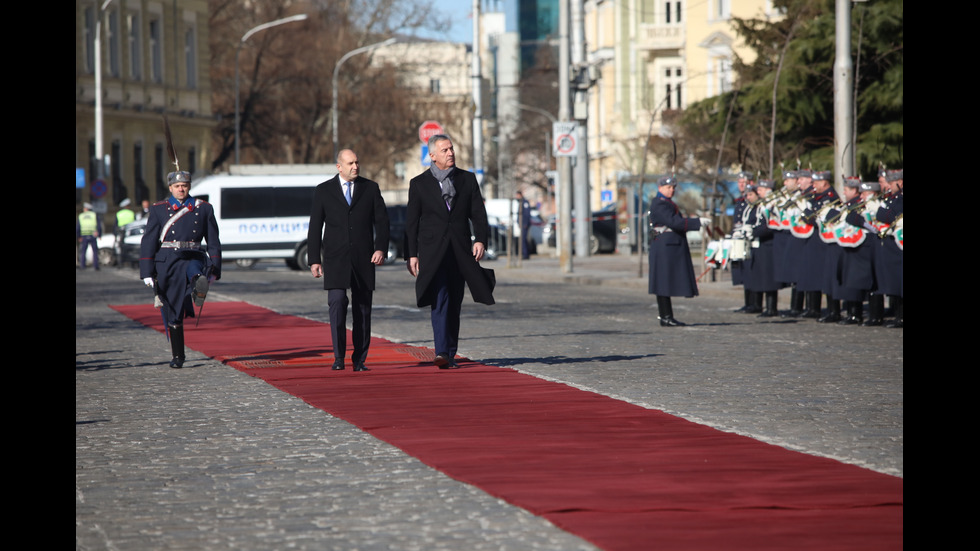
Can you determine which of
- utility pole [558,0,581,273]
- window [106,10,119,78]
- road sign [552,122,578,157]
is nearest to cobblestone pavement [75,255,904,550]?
road sign [552,122,578,157]

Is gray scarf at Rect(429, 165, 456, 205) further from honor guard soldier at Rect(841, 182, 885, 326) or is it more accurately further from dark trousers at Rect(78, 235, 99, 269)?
dark trousers at Rect(78, 235, 99, 269)

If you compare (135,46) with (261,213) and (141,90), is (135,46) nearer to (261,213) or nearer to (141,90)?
(141,90)

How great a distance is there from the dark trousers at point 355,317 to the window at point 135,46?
45.8 metres

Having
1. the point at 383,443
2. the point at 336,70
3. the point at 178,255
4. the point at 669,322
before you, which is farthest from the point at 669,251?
the point at 336,70

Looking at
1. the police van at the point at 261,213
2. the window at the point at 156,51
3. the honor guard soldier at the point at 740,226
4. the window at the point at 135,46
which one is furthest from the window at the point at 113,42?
the honor guard soldier at the point at 740,226

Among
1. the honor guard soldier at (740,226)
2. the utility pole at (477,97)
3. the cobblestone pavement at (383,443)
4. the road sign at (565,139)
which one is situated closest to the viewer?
the cobblestone pavement at (383,443)

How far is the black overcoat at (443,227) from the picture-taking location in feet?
41.2

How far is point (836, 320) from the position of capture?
1866cm

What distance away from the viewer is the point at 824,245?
19.0 m

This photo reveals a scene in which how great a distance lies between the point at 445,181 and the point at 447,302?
3.14ft

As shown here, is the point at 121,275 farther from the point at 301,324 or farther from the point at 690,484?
the point at 690,484

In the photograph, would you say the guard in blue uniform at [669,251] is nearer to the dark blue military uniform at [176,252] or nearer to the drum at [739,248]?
the drum at [739,248]
